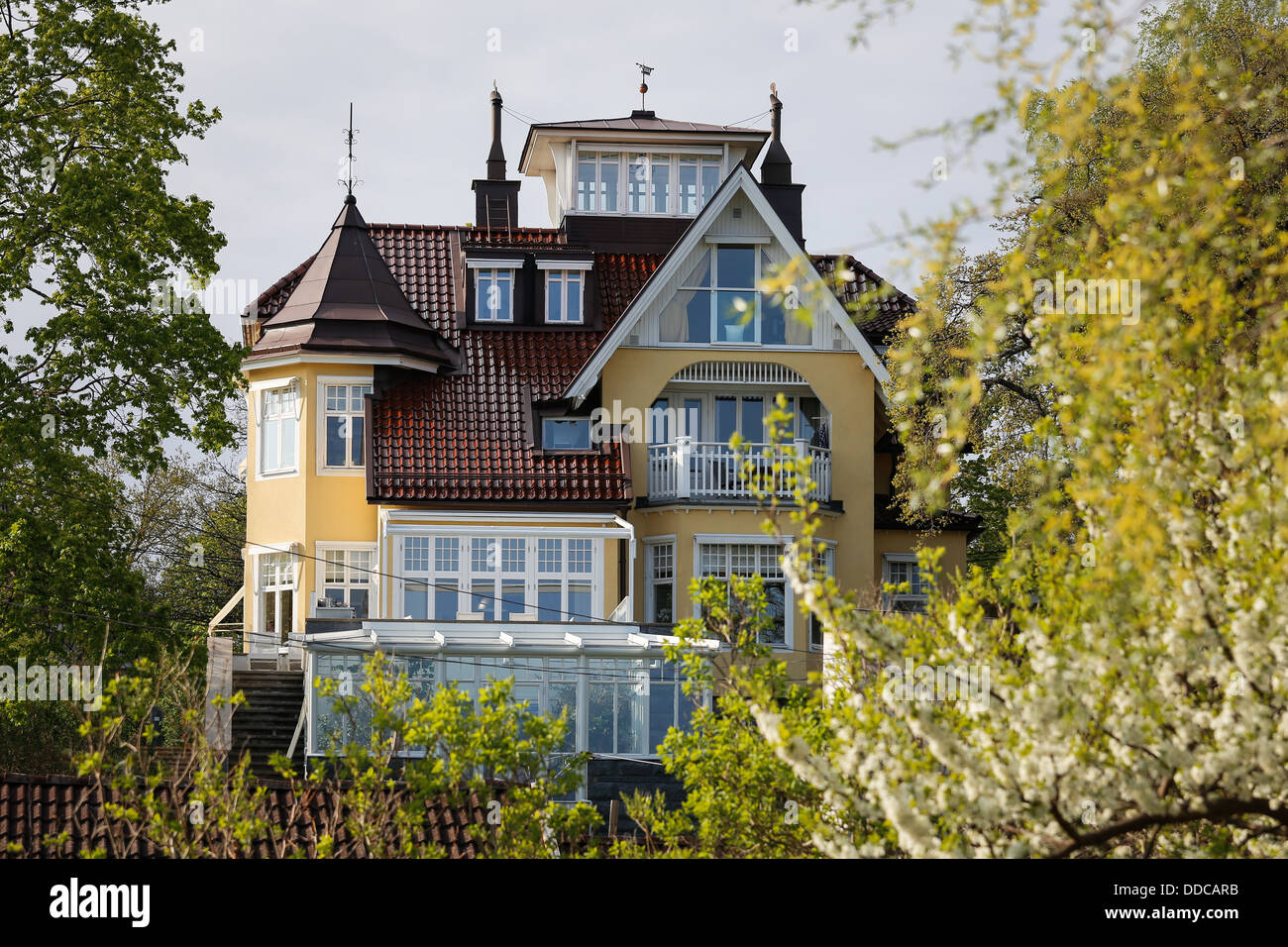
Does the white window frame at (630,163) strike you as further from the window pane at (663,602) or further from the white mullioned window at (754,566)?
the window pane at (663,602)

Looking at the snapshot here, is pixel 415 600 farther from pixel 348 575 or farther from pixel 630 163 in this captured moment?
pixel 630 163

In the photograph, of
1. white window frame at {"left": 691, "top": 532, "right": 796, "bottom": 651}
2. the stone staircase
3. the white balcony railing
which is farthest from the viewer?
the white balcony railing

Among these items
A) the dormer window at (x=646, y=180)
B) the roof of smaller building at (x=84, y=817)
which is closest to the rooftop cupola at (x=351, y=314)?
the dormer window at (x=646, y=180)

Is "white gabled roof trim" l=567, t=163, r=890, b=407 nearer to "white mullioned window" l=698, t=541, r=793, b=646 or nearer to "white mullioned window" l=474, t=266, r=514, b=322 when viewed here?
"white mullioned window" l=474, t=266, r=514, b=322

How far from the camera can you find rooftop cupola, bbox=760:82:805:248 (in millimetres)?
33500

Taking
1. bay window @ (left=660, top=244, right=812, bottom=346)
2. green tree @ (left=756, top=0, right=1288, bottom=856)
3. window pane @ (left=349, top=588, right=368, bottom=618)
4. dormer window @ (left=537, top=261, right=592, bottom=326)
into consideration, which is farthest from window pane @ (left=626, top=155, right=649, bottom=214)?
green tree @ (left=756, top=0, right=1288, bottom=856)

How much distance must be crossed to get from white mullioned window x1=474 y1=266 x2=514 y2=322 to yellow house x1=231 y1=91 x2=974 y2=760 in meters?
0.04

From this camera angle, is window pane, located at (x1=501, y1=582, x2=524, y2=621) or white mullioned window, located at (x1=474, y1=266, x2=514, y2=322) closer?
window pane, located at (x1=501, y1=582, x2=524, y2=621)

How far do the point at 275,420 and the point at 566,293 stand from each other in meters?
6.43

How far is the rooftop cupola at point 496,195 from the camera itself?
114ft

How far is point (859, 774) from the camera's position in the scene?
7695 millimetres

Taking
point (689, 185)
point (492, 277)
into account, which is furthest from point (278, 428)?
point (689, 185)

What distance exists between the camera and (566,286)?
31.6m
